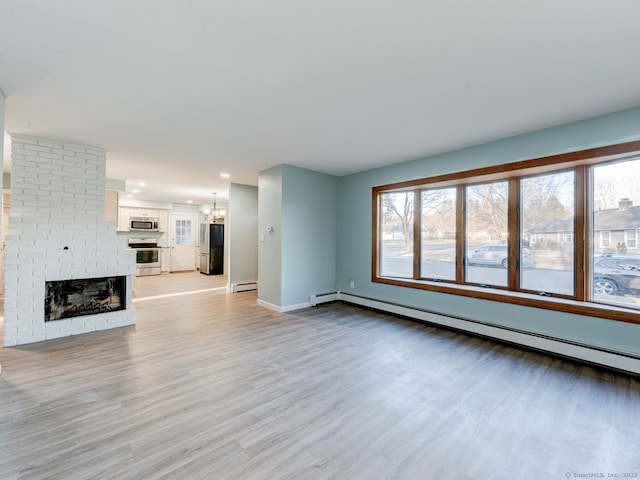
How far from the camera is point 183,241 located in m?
10.6

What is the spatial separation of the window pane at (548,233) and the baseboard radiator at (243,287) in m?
5.45

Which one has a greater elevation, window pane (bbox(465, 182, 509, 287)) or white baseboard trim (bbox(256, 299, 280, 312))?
window pane (bbox(465, 182, 509, 287))

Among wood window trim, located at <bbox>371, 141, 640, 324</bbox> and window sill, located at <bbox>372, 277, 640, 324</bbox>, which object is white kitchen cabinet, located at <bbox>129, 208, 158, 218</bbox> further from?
wood window trim, located at <bbox>371, 141, 640, 324</bbox>

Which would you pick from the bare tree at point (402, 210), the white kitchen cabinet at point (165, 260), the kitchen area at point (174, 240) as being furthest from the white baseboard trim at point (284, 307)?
the white kitchen cabinet at point (165, 260)

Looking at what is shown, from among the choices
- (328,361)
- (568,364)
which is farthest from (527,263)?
(328,361)

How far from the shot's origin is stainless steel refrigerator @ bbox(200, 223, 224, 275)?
948 cm

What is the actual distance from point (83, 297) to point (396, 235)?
16.4 ft

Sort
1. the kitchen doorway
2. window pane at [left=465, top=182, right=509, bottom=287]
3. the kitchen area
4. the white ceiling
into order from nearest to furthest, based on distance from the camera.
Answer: the white ceiling, window pane at [left=465, top=182, right=509, bottom=287], the kitchen area, the kitchen doorway

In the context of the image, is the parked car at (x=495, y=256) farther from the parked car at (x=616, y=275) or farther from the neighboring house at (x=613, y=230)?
the parked car at (x=616, y=275)

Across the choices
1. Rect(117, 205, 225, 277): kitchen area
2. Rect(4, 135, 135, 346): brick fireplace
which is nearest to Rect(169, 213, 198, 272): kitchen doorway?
Rect(117, 205, 225, 277): kitchen area

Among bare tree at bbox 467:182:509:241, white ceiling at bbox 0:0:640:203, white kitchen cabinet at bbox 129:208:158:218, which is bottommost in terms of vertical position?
bare tree at bbox 467:182:509:241

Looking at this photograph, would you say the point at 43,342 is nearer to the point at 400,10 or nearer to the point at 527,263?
the point at 400,10

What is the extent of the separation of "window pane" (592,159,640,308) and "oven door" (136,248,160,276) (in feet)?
35.8

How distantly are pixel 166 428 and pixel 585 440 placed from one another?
2.83 m
